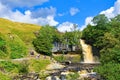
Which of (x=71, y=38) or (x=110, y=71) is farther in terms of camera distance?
(x=71, y=38)

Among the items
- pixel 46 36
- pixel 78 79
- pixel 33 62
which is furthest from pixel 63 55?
pixel 78 79

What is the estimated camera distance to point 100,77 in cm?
5384

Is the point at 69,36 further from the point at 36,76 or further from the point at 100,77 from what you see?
the point at 100,77

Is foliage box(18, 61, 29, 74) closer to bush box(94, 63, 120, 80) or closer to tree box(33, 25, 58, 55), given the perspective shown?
bush box(94, 63, 120, 80)

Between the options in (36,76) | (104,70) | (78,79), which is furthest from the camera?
(36,76)

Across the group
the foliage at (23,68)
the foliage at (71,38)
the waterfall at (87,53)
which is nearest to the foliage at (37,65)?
the foliage at (23,68)

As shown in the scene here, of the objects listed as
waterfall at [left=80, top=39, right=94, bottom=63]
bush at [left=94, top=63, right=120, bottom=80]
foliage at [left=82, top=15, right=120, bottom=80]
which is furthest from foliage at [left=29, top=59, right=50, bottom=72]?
bush at [left=94, top=63, right=120, bottom=80]

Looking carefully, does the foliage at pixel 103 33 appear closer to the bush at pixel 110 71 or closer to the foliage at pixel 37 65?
the foliage at pixel 37 65

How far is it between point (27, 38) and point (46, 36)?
10892mm

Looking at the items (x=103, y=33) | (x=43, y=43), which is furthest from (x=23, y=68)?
(x=103, y=33)

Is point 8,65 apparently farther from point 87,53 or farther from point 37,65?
point 87,53

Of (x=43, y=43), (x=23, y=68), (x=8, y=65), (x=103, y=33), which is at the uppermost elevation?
(x=103, y=33)

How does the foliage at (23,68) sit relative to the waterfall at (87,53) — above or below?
below

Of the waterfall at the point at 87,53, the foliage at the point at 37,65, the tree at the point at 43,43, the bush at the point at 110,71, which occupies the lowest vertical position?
the bush at the point at 110,71
